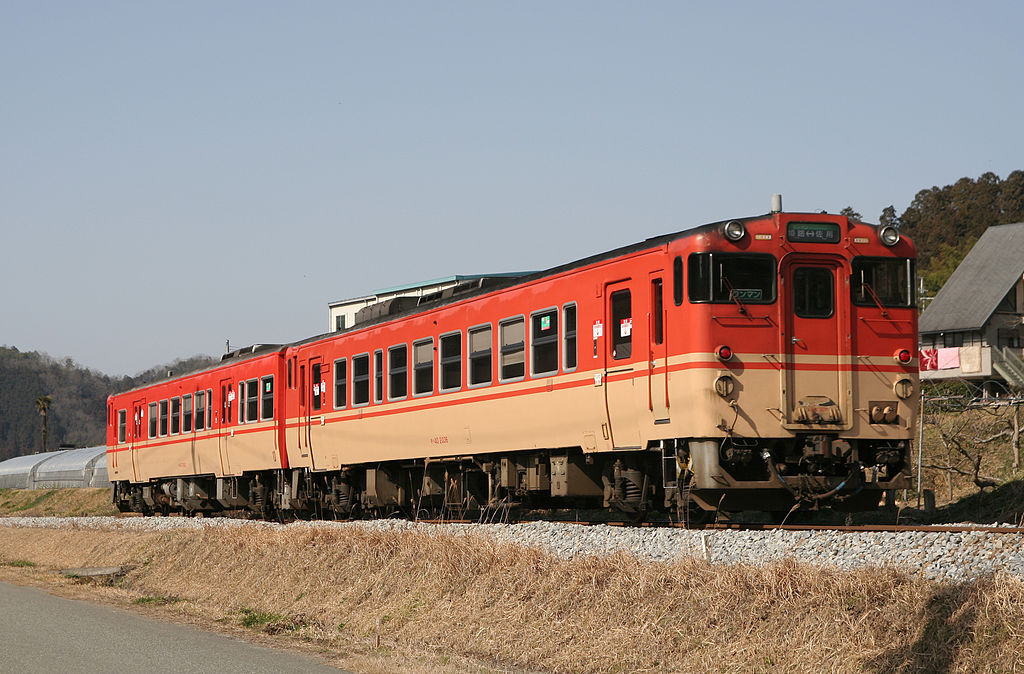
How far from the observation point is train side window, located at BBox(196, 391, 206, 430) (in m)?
30.2

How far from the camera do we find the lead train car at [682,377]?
13.8 metres

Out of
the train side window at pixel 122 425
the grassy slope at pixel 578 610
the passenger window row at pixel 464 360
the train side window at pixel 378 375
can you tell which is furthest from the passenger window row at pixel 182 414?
the grassy slope at pixel 578 610

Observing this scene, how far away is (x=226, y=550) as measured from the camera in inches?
746

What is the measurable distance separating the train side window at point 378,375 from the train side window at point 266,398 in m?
5.31

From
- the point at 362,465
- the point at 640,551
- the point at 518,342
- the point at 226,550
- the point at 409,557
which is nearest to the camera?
the point at 640,551

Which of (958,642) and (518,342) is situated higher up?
(518,342)

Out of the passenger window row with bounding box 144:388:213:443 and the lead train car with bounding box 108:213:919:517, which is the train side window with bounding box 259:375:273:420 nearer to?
the passenger window row with bounding box 144:388:213:443

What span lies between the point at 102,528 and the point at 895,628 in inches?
844

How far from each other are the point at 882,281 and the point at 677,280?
2622 millimetres

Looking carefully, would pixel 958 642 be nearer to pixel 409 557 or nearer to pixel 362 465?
pixel 409 557

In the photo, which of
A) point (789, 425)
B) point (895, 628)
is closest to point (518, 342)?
point (789, 425)

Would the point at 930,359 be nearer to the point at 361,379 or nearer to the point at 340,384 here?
the point at 340,384

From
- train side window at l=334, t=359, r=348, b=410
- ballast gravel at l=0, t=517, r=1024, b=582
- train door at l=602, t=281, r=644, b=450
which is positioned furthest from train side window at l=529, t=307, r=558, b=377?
train side window at l=334, t=359, r=348, b=410

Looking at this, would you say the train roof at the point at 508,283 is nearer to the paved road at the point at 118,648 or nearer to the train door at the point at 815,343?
the train door at the point at 815,343
